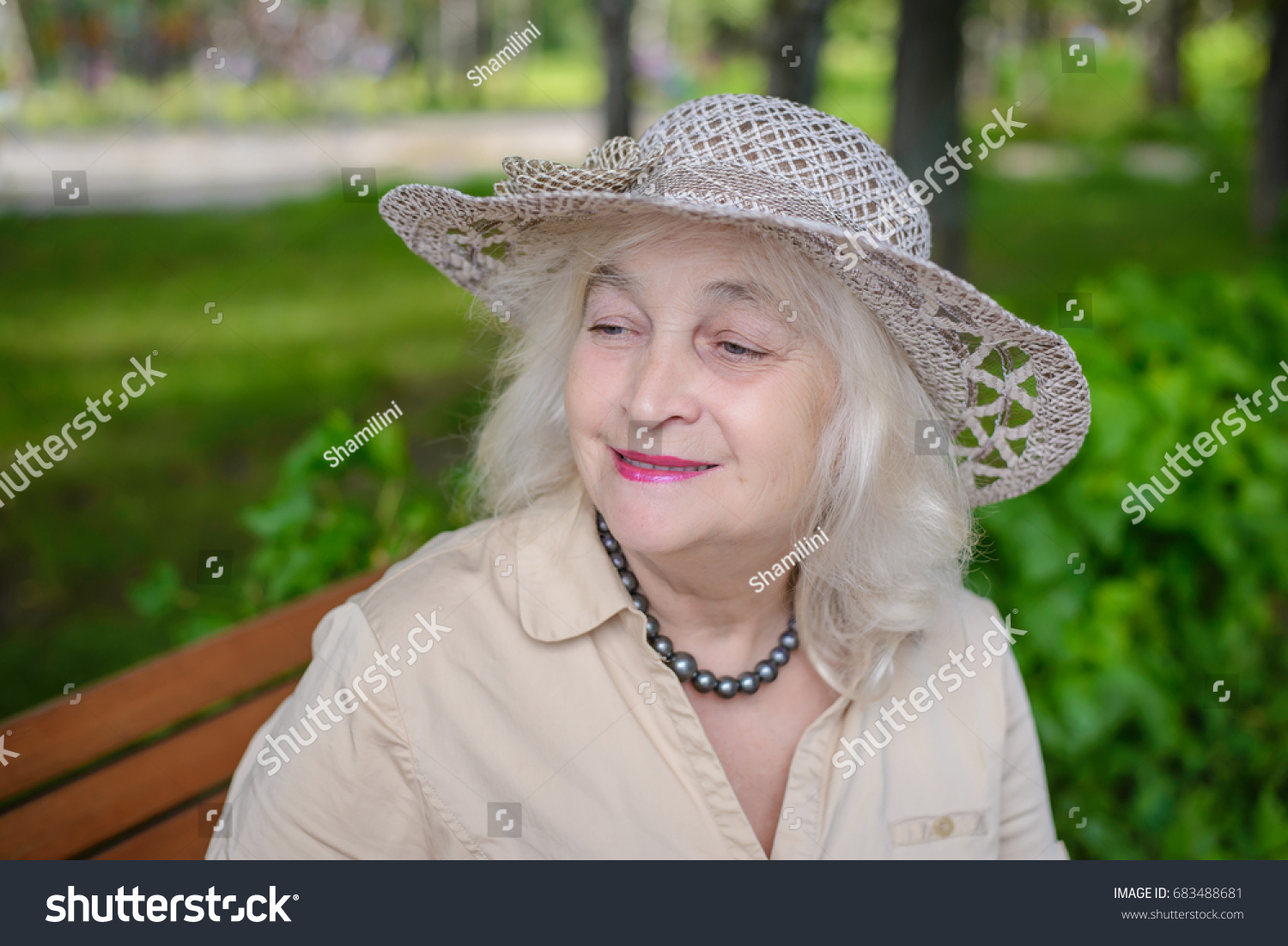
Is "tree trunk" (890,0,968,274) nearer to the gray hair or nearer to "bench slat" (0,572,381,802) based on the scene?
the gray hair

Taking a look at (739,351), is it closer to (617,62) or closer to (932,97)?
(932,97)

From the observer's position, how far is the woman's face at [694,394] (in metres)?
1.75

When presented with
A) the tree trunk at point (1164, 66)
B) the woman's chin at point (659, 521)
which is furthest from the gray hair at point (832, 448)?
the tree trunk at point (1164, 66)

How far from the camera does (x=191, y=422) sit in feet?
20.7

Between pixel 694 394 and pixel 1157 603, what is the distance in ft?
7.18


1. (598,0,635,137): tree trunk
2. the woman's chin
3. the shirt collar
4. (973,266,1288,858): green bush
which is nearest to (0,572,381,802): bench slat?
the shirt collar

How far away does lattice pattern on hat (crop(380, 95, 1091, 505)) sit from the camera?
1687mm

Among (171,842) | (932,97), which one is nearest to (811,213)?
(171,842)

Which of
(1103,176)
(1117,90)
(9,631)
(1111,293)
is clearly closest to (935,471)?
(1111,293)

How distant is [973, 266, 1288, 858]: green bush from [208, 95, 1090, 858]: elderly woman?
841 millimetres

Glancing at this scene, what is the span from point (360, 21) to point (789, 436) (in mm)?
21273

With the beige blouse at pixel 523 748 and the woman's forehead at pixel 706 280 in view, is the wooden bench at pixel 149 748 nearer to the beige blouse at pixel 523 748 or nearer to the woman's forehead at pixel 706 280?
the beige blouse at pixel 523 748

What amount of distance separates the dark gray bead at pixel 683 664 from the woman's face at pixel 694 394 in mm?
300

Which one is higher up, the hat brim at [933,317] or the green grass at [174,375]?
the green grass at [174,375]
